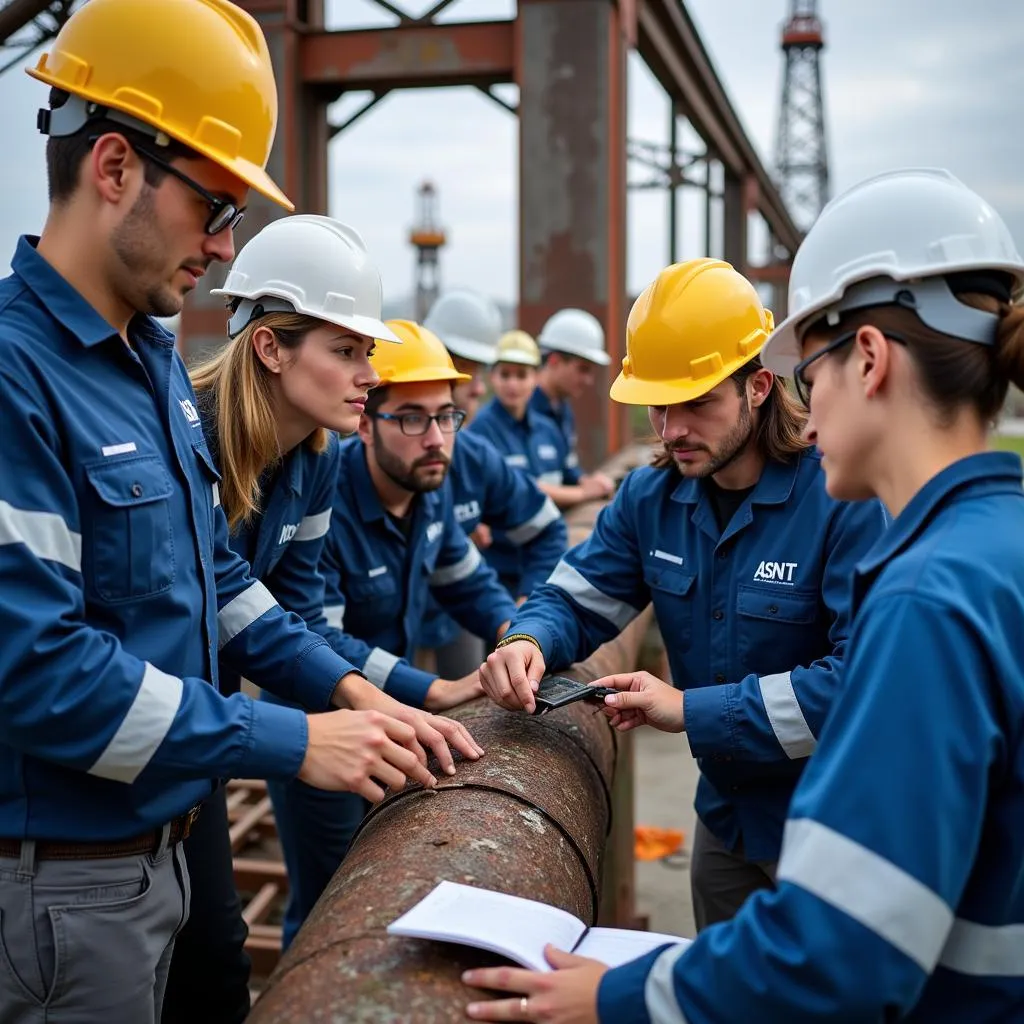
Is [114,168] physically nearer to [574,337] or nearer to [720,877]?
[720,877]

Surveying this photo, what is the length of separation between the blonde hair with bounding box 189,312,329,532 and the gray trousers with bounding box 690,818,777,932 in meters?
1.54

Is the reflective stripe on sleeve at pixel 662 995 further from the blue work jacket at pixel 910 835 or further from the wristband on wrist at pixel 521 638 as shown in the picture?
the wristband on wrist at pixel 521 638

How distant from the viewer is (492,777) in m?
2.15

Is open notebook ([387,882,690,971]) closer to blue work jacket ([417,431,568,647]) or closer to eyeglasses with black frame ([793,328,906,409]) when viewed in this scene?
eyeglasses with black frame ([793,328,906,409])

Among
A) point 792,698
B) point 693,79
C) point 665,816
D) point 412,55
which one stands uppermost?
point 693,79

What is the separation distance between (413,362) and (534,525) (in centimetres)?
129

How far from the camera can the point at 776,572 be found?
2.51 m

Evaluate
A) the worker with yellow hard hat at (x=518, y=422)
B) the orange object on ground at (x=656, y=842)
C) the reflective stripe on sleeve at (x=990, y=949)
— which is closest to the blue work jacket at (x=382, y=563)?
the reflective stripe on sleeve at (x=990, y=949)

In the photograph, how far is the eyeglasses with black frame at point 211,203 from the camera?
1769mm

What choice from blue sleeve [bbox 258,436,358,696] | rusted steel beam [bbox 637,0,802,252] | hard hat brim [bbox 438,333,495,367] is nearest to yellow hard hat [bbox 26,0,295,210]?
blue sleeve [bbox 258,436,358,696]

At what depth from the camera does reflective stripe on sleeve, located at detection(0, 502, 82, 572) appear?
1.58 m

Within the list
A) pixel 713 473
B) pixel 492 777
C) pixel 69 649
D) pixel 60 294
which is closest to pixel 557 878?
pixel 492 777

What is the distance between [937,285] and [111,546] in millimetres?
1323

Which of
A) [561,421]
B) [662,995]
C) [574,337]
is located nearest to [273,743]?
[662,995]
